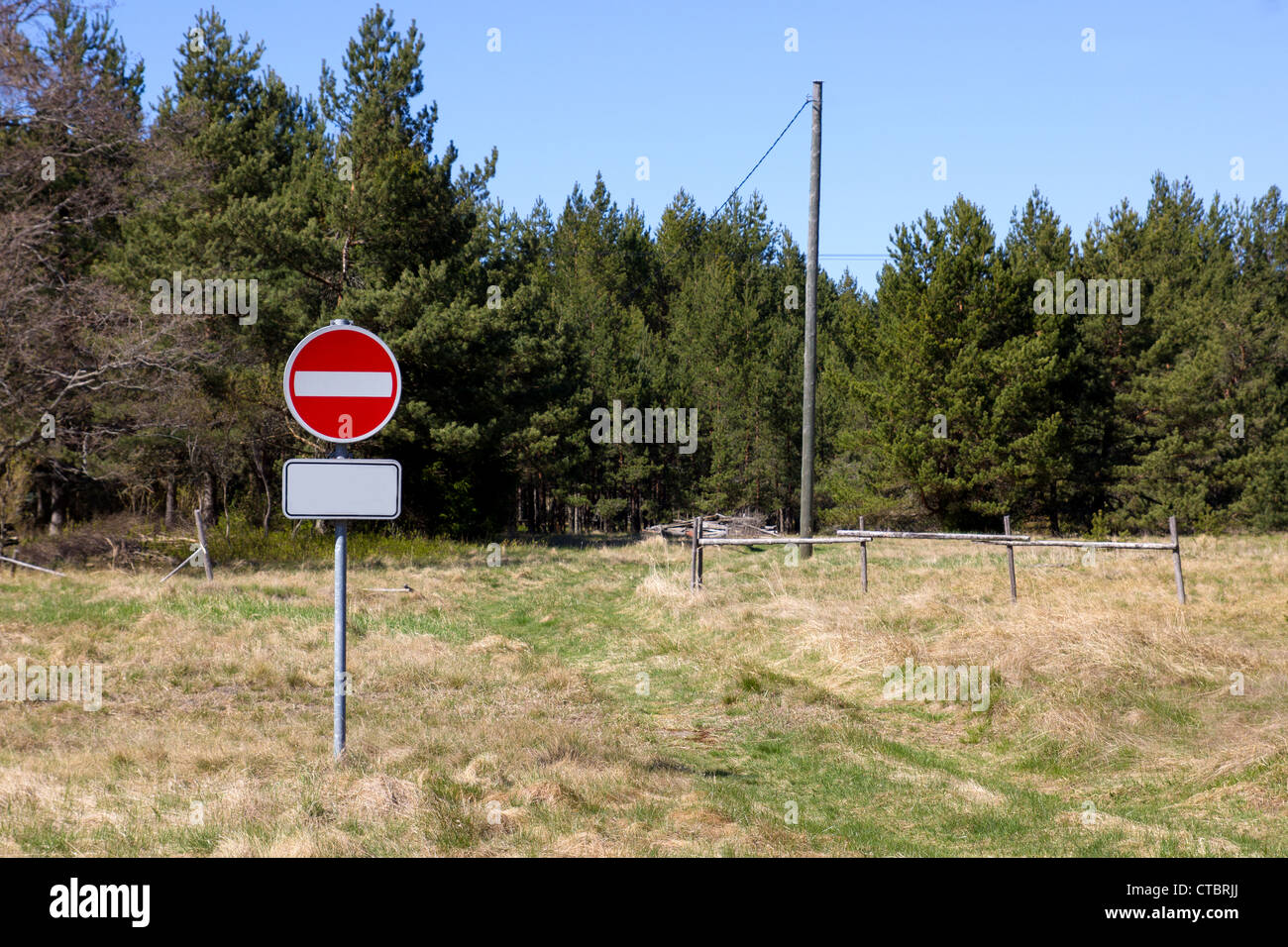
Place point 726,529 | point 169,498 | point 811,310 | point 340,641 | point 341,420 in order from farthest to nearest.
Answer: point 726,529, point 169,498, point 811,310, point 340,641, point 341,420

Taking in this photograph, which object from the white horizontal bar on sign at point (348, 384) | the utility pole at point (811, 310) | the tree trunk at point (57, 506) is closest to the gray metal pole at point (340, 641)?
the white horizontal bar on sign at point (348, 384)

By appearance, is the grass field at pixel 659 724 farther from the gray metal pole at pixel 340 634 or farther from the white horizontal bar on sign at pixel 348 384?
the white horizontal bar on sign at pixel 348 384

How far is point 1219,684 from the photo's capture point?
31.3 ft

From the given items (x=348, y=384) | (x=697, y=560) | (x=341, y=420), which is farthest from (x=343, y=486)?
(x=697, y=560)

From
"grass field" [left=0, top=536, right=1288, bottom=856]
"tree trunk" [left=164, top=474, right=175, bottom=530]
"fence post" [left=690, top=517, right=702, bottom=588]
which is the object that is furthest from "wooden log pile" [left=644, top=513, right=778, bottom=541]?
"grass field" [left=0, top=536, right=1288, bottom=856]

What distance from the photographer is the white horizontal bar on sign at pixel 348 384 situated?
20.0 ft

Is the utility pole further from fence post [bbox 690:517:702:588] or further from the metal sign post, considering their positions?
the metal sign post

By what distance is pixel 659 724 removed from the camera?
30.0 ft

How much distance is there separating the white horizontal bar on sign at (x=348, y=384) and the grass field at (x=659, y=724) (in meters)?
2.32

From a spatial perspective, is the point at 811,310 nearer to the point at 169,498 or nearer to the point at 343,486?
the point at 343,486

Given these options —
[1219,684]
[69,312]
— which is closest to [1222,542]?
[1219,684]

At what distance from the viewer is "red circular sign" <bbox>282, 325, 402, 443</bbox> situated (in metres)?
6.06

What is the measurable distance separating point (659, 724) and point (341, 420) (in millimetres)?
4415

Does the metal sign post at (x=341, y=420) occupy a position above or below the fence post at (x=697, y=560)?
above
